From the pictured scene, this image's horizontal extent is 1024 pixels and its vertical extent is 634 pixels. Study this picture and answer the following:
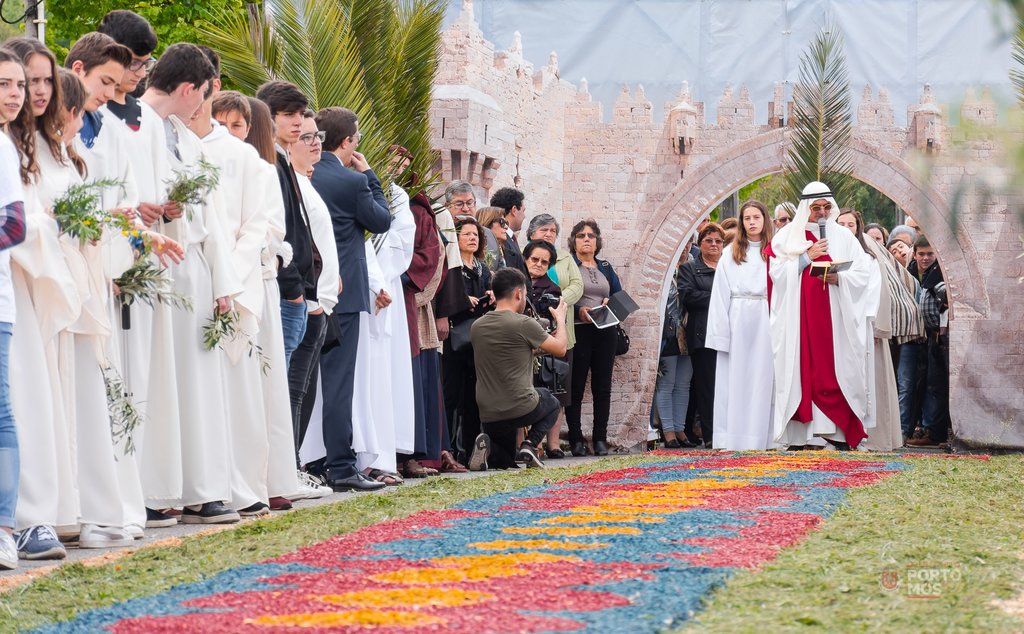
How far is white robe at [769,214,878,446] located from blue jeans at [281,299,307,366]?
20.3ft

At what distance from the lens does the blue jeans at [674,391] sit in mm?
14734

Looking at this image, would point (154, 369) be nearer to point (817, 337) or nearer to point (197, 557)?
point (197, 557)

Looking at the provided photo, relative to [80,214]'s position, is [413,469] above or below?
below

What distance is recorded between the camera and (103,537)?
223 inches

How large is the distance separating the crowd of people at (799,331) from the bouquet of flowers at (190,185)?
24.4 ft

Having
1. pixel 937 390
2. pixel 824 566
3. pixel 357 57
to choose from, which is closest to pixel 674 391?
pixel 937 390

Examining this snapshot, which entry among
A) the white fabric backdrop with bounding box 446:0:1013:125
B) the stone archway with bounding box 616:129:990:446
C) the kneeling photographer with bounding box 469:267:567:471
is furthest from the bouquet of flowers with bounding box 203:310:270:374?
the white fabric backdrop with bounding box 446:0:1013:125

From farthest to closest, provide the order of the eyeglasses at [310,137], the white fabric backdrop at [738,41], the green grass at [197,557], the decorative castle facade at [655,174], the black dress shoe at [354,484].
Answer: the white fabric backdrop at [738,41] < the decorative castle facade at [655,174] < the black dress shoe at [354,484] < the eyeglasses at [310,137] < the green grass at [197,557]

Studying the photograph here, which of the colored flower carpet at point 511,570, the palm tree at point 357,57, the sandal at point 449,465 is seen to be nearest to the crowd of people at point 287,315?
the sandal at point 449,465

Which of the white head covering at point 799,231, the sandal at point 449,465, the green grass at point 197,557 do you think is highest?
the white head covering at point 799,231

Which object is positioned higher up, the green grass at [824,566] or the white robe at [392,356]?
the white robe at [392,356]

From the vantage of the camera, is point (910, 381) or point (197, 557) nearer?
point (197, 557)

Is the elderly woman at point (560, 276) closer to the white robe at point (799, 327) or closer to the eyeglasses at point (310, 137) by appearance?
the white robe at point (799, 327)

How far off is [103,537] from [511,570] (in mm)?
2016
